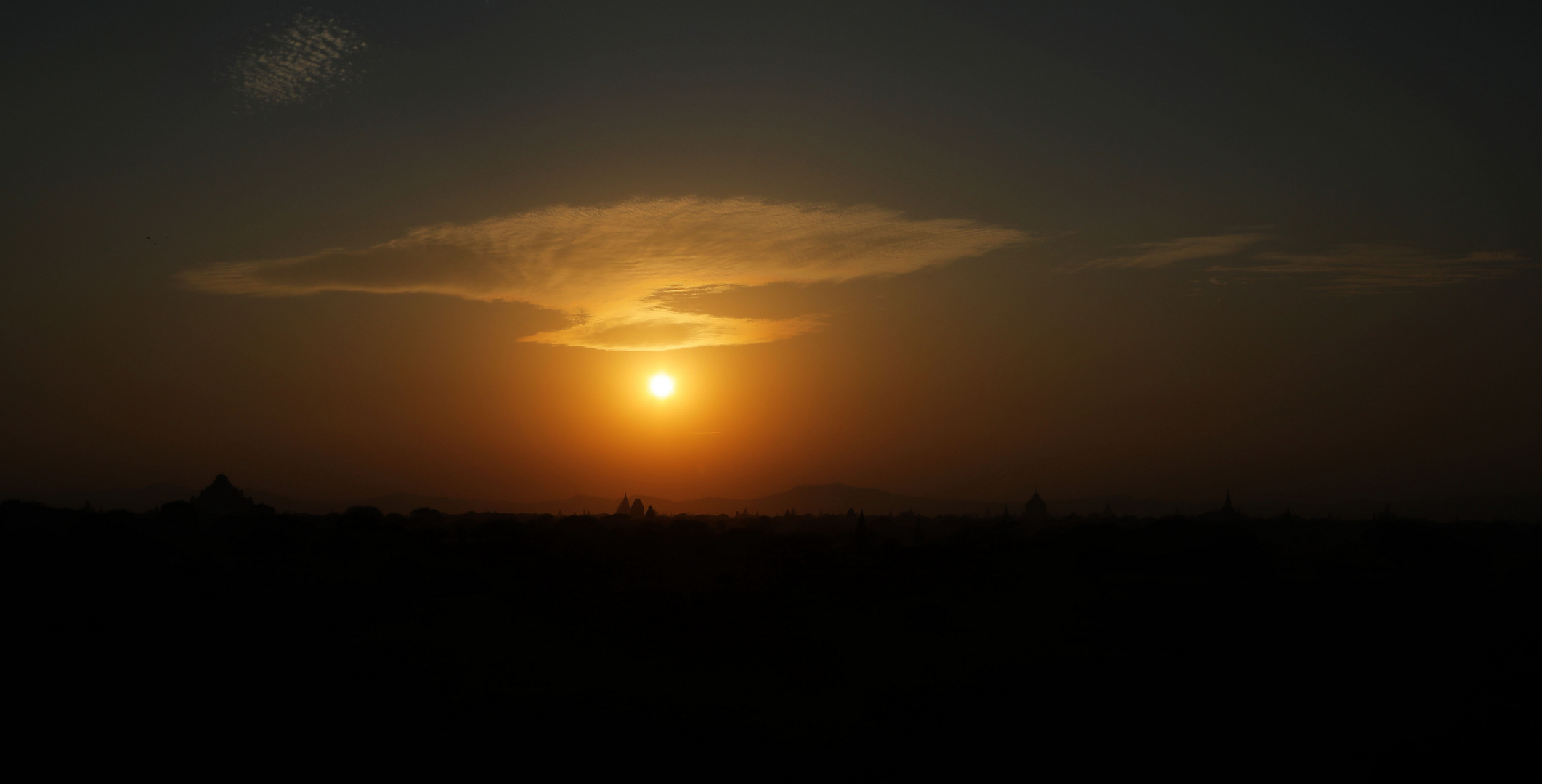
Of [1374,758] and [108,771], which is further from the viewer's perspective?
[1374,758]

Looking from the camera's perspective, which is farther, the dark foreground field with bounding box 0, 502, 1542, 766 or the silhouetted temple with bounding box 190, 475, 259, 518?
the silhouetted temple with bounding box 190, 475, 259, 518

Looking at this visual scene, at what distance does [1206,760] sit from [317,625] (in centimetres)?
3072

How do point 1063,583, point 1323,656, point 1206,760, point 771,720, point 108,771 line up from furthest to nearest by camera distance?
point 1063,583 < point 1323,656 < point 771,720 < point 1206,760 < point 108,771

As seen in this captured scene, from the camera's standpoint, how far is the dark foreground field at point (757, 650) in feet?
77.2

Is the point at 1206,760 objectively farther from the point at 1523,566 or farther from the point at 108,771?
the point at 1523,566

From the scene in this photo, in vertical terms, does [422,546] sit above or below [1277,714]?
above

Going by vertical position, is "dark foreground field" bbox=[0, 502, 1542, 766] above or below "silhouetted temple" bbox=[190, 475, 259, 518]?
below

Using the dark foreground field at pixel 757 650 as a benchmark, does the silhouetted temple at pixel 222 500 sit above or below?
above

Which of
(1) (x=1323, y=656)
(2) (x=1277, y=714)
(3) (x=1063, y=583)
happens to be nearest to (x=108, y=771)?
(2) (x=1277, y=714)

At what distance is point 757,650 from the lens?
31.8 meters

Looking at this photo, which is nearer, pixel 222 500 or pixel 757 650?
pixel 757 650

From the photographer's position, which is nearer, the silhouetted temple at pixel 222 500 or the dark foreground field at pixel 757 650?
the dark foreground field at pixel 757 650

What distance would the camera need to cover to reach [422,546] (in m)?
63.6

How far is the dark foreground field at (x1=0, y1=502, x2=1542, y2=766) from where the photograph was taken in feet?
77.2
